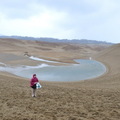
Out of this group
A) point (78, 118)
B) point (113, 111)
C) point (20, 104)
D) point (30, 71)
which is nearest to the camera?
point (78, 118)

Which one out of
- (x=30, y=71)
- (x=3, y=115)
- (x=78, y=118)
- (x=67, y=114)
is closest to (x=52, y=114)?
(x=67, y=114)

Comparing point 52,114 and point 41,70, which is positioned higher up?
point 41,70

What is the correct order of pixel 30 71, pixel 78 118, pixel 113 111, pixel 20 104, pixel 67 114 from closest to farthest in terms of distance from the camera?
pixel 78 118
pixel 67 114
pixel 113 111
pixel 20 104
pixel 30 71

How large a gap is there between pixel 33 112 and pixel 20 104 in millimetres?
1550

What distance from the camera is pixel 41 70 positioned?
31906 millimetres

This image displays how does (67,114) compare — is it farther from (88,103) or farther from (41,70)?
(41,70)

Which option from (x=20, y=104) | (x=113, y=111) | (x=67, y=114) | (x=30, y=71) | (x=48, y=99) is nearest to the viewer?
(x=67, y=114)

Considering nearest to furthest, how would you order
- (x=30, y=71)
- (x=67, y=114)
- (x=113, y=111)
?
(x=67, y=114)
(x=113, y=111)
(x=30, y=71)

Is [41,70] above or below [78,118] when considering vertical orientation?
above

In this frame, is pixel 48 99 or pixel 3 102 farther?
pixel 48 99

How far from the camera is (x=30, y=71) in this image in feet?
101

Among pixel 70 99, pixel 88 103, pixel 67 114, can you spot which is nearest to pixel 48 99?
pixel 70 99

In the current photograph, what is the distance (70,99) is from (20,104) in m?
2.80

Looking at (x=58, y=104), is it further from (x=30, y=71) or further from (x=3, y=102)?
(x=30, y=71)
